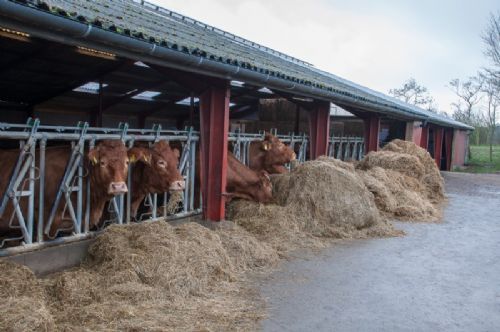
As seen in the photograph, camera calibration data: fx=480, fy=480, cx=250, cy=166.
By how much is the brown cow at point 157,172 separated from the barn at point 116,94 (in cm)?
26

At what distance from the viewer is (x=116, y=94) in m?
10.8

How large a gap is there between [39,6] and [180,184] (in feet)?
9.26

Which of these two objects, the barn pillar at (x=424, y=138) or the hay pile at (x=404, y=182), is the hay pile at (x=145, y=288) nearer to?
the hay pile at (x=404, y=182)

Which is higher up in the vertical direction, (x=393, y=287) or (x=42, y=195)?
(x=42, y=195)

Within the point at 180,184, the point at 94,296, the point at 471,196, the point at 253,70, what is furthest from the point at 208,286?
the point at 471,196

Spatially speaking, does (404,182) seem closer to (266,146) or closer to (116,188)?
(266,146)

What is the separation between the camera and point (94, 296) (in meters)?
4.16

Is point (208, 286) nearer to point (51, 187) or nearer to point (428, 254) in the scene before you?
point (51, 187)

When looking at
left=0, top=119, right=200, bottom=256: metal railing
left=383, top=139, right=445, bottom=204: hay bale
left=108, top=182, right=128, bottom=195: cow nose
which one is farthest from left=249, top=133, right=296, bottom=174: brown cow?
left=383, top=139, right=445, bottom=204: hay bale

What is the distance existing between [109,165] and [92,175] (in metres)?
0.33

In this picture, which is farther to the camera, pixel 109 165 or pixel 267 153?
pixel 267 153

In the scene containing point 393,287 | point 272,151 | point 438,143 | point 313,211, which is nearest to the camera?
point 393,287

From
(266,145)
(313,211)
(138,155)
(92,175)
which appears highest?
(266,145)

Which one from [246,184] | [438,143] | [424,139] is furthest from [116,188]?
[438,143]
